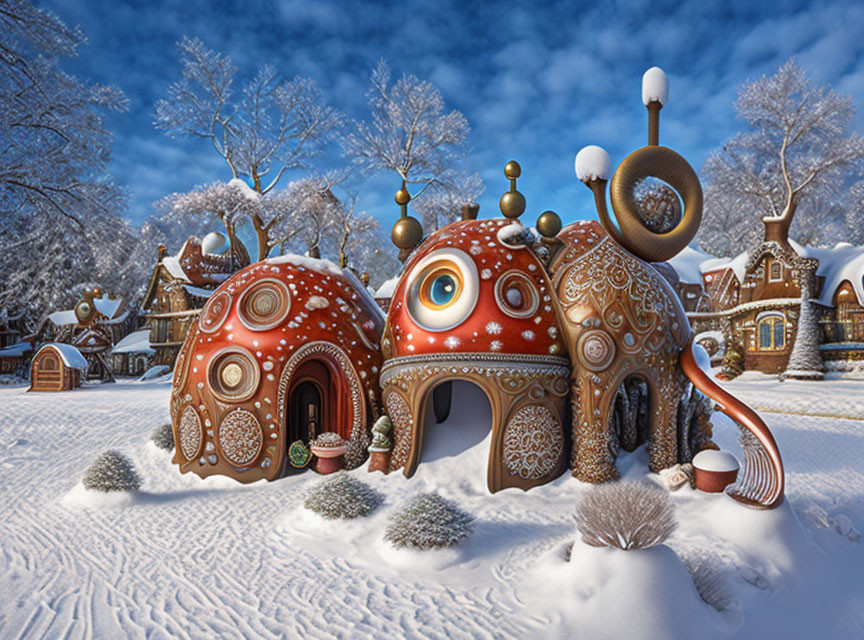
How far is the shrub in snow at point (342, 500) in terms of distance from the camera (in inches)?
271

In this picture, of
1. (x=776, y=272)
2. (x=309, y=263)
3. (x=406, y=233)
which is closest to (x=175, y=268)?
(x=309, y=263)

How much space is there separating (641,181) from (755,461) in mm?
4329

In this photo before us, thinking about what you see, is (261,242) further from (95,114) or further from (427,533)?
(427,533)

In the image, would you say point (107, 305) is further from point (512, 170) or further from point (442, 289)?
point (512, 170)

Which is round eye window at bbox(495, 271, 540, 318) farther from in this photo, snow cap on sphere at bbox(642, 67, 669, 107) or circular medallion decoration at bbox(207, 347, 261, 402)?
circular medallion decoration at bbox(207, 347, 261, 402)

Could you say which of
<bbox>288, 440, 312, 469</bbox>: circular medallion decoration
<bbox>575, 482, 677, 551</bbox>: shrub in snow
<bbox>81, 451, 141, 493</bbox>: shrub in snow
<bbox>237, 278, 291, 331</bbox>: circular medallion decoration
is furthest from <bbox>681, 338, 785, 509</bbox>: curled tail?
<bbox>81, 451, 141, 493</bbox>: shrub in snow

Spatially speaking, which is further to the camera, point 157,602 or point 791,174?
point 791,174

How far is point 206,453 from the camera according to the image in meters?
8.81

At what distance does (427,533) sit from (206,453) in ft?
15.3

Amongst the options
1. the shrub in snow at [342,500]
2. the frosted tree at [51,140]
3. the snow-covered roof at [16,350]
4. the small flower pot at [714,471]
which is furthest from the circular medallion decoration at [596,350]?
the snow-covered roof at [16,350]

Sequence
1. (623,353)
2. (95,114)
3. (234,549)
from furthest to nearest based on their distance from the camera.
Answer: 1. (95,114)
2. (623,353)
3. (234,549)

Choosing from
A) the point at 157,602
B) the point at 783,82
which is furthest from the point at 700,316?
the point at 157,602

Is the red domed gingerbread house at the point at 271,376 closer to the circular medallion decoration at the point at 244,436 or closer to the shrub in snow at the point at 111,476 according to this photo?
the circular medallion decoration at the point at 244,436

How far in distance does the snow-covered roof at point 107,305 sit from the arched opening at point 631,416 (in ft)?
111
